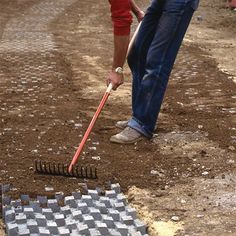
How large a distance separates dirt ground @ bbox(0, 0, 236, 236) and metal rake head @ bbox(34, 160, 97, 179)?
0.06 m

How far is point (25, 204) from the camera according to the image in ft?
13.7

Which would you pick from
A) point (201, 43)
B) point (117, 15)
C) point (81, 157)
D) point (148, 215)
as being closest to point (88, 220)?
point (148, 215)

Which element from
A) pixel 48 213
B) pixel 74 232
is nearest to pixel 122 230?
Answer: pixel 74 232

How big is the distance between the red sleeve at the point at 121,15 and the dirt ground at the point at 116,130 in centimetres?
108

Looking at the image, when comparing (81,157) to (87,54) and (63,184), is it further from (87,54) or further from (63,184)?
(87,54)

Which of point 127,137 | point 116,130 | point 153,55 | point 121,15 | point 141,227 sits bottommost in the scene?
point 116,130

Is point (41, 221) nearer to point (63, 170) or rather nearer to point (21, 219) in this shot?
point (21, 219)

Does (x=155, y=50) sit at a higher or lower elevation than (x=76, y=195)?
higher

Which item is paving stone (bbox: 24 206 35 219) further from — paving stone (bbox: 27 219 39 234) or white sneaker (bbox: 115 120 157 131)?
white sneaker (bbox: 115 120 157 131)

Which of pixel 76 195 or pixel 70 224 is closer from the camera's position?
pixel 70 224

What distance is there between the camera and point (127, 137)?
5465 mm

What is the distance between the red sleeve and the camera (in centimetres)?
461

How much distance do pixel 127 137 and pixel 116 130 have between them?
344 mm

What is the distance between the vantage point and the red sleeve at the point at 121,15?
461 centimetres
